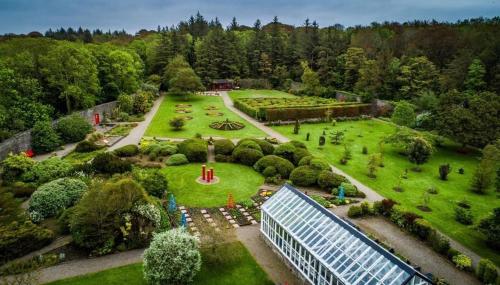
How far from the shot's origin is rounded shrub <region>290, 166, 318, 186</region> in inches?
1150

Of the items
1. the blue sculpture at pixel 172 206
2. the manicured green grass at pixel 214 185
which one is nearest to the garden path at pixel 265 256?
the manicured green grass at pixel 214 185

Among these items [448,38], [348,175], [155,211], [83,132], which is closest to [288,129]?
[348,175]

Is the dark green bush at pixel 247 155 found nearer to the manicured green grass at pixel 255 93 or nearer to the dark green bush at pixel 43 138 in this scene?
the dark green bush at pixel 43 138

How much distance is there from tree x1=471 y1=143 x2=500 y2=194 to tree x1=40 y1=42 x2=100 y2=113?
4480cm

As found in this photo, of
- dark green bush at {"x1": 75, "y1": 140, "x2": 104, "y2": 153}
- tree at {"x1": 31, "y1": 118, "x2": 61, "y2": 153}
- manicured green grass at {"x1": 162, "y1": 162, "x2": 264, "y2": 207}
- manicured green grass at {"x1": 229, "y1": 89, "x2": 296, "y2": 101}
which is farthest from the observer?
manicured green grass at {"x1": 229, "y1": 89, "x2": 296, "y2": 101}

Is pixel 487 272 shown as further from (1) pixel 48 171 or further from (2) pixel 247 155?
(1) pixel 48 171

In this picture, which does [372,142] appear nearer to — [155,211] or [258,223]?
[258,223]

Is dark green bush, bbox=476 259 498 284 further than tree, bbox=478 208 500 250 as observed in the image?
No

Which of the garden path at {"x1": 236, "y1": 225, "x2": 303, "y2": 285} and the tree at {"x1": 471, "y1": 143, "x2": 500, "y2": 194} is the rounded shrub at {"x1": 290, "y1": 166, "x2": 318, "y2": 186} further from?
the tree at {"x1": 471, "y1": 143, "x2": 500, "y2": 194}

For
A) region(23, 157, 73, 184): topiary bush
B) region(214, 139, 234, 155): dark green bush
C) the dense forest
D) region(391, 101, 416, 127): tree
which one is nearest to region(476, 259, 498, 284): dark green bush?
the dense forest

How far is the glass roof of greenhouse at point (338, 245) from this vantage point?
46.4ft

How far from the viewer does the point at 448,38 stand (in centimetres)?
6694

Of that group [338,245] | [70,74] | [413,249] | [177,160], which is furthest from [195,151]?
[70,74]

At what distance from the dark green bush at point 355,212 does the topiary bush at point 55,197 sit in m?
18.6
